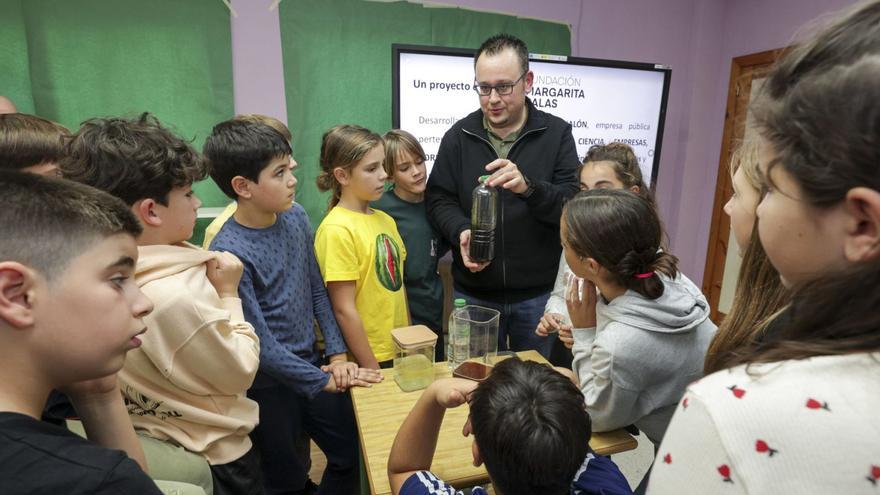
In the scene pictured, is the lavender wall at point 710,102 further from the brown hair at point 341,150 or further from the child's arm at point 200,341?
the child's arm at point 200,341

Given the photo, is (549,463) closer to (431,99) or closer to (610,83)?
(431,99)

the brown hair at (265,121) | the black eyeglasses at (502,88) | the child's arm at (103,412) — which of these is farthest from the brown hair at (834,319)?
the black eyeglasses at (502,88)

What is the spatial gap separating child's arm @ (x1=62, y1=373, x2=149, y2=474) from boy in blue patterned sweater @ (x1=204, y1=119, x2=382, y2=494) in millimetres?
603

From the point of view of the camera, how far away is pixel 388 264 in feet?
6.29

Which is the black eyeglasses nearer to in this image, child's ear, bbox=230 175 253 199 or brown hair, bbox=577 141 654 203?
brown hair, bbox=577 141 654 203

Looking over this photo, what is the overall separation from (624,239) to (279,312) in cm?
113

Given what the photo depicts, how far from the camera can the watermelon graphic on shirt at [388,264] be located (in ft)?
6.18

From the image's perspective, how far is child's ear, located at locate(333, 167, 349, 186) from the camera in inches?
76.9

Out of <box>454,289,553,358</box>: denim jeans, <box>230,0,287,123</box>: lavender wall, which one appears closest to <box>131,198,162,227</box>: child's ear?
<box>454,289,553,358</box>: denim jeans

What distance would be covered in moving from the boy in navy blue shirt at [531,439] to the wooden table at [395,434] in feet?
0.42

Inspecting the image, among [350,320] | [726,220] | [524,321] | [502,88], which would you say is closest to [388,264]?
[350,320]

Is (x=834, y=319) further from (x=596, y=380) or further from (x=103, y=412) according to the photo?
(x=103, y=412)

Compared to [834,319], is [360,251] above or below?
below

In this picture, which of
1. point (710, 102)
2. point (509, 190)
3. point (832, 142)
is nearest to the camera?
point (832, 142)
